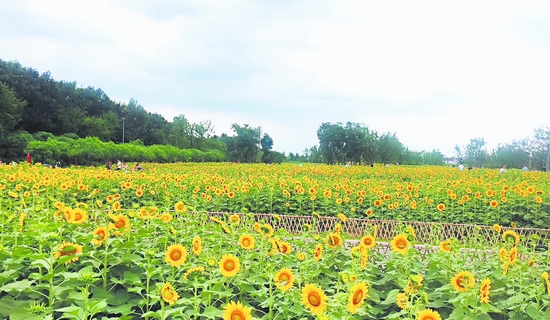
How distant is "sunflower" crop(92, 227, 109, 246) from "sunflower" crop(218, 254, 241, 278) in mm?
730

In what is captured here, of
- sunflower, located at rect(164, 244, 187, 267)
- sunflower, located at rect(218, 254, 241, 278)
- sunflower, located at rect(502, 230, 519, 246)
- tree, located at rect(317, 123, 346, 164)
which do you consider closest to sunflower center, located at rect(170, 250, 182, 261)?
sunflower, located at rect(164, 244, 187, 267)

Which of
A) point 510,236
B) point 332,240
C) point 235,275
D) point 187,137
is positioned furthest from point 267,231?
point 187,137

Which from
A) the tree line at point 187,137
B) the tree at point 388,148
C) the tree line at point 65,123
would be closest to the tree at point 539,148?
the tree line at point 187,137

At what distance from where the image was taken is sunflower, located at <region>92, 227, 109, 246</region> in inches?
101

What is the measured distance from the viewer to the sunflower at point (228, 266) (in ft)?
7.35

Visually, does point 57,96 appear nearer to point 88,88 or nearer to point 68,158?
point 88,88

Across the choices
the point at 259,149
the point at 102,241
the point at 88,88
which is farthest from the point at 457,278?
the point at 88,88

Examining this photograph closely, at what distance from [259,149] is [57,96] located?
69.8ft

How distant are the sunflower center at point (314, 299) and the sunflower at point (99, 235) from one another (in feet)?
4.19

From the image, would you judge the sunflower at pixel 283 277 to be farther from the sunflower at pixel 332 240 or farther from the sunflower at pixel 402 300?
the sunflower at pixel 332 240

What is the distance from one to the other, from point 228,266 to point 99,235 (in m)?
0.81

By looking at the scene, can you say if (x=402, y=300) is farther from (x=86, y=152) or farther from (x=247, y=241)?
(x=86, y=152)

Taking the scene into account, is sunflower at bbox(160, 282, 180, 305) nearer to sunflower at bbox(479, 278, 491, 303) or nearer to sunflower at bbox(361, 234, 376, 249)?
sunflower at bbox(361, 234, 376, 249)

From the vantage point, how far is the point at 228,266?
88.8 inches
